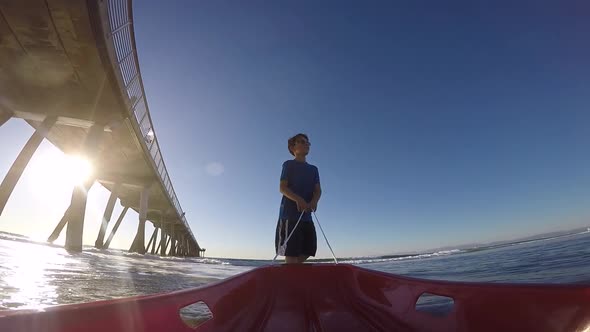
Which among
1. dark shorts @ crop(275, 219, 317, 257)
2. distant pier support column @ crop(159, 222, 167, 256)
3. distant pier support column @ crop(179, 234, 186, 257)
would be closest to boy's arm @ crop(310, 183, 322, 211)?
dark shorts @ crop(275, 219, 317, 257)

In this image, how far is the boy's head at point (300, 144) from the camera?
3.49 metres

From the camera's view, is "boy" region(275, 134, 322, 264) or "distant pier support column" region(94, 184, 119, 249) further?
"distant pier support column" region(94, 184, 119, 249)

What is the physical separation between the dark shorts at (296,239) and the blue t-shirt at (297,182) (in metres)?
0.08

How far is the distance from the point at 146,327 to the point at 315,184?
2.60 m

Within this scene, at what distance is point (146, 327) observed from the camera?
1127 millimetres

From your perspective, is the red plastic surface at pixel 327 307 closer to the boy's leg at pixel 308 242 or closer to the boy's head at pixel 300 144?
the boy's leg at pixel 308 242

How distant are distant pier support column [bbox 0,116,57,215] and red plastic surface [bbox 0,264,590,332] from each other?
11.4 meters

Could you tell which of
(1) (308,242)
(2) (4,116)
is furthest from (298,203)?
(2) (4,116)

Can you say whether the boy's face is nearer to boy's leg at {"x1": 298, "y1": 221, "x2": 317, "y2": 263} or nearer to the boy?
the boy

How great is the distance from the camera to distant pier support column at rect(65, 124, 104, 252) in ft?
31.2

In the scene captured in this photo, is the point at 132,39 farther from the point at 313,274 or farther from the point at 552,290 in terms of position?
the point at 552,290

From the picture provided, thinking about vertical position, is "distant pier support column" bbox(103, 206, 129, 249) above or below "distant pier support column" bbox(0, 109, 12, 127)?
below

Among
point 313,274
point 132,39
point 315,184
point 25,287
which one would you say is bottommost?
point 25,287

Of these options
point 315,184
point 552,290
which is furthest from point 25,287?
point 552,290
